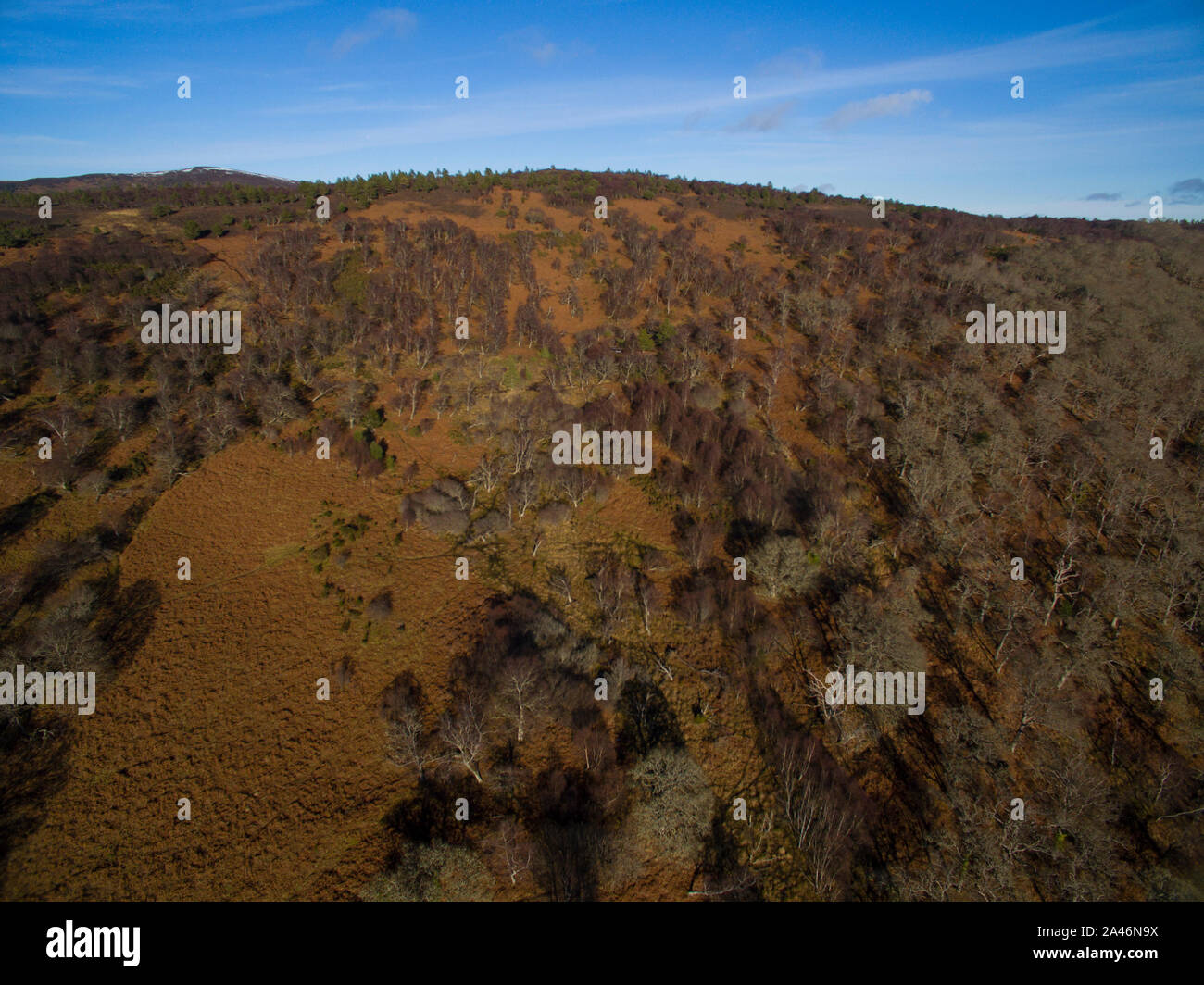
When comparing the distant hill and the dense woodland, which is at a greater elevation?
the distant hill

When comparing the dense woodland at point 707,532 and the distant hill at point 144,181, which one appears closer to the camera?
the dense woodland at point 707,532

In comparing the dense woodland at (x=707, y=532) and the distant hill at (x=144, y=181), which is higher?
the distant hill at (x=144, y=181)

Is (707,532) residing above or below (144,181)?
below
